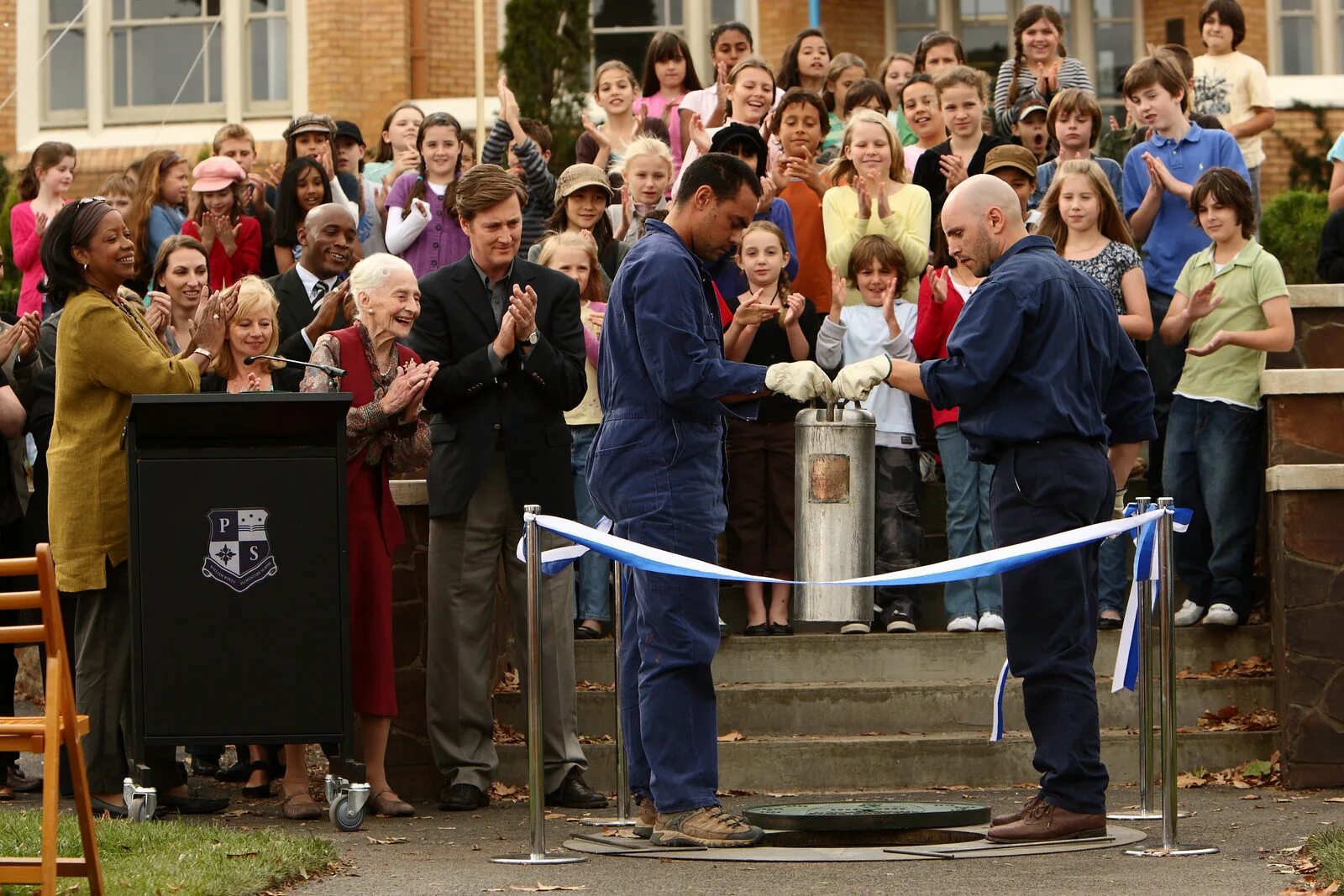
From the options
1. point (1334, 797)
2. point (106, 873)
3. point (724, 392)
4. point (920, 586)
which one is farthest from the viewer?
point (920, 586)

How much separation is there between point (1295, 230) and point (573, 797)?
11559mm

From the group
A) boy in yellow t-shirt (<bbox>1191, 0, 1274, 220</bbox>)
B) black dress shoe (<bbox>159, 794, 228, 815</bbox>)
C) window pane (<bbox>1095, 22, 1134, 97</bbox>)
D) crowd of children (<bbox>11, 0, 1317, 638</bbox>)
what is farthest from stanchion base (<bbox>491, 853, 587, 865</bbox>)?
window pane (<bbox>1095, 22, 1134, 97</bbox>)

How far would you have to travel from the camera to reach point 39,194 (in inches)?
552

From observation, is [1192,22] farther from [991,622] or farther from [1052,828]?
[1052,828]

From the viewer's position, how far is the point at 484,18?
22922 mm

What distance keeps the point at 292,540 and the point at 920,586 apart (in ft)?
13.1

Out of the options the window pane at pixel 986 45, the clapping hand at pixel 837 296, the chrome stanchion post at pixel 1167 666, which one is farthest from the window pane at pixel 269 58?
the chrome stanchion post at pixel 1167 666

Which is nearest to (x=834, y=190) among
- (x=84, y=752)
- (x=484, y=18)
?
(x=84, y=752)

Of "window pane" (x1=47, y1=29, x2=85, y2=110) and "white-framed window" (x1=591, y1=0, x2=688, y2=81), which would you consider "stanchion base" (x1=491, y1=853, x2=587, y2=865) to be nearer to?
"white-framed window" (x1=591, y1=0, x2=688, y2=81)

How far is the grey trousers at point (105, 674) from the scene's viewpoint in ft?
28.9

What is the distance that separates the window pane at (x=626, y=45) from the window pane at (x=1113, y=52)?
5.06 metres

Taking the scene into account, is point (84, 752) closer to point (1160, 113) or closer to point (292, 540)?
point (292, 540)

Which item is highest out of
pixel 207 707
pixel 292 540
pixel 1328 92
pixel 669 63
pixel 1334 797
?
pixel 1328 92

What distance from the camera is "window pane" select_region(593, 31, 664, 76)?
2333 cm
